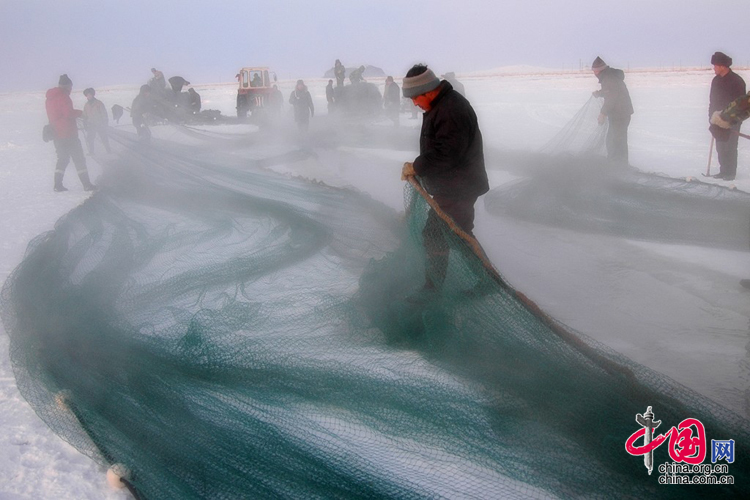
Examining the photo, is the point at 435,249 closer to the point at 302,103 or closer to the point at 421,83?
the point at 421,83

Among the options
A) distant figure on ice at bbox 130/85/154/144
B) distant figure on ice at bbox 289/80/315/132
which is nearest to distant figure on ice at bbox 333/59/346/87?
distant figure on ice at bbox 289/80/315/132

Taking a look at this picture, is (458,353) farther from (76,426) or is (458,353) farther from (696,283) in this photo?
(696,283)

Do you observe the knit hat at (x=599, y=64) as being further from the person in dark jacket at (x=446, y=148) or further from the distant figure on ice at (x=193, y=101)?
the distant figure on ice at (x=193, y=101)

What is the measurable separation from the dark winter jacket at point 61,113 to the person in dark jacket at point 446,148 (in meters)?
6.46

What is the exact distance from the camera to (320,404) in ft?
8.60

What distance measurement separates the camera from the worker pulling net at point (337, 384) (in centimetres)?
215

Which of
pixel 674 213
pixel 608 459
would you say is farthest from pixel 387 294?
pixel 674 213

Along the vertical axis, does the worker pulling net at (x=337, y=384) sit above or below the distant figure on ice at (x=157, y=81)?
below

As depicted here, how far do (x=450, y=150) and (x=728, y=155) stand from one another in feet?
17.9

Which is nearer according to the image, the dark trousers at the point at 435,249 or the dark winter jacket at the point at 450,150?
the dark trousers at the point at 435,249

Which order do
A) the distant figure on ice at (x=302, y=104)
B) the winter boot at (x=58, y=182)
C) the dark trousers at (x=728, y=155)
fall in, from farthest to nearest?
the distant figure on ice at (x=302, y=104), the winter boot at (x=58, y=182), the dark trousers at (x=728, y=155)

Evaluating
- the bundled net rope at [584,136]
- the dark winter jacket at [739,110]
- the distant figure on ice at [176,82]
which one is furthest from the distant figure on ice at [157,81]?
the dark winter jacket at [739,110]

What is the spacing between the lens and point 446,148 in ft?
11.1

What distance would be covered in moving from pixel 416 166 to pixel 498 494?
1965 millimetres
